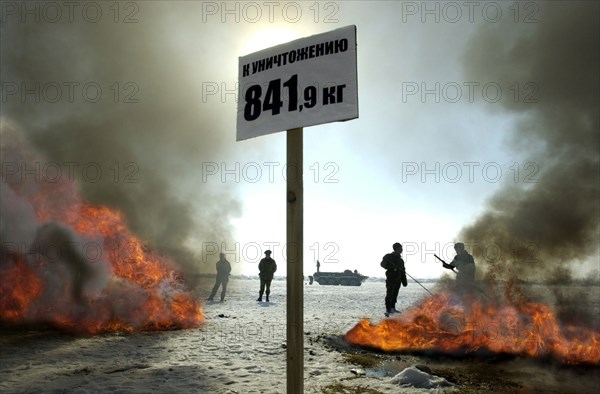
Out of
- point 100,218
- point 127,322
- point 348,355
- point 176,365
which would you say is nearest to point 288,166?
point 176,365

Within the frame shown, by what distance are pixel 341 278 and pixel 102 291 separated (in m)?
24.9

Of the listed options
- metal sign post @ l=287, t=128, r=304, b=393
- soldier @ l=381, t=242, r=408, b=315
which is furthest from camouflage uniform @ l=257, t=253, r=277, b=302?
metal sign post @ l=287, t=128, r=304, b=393

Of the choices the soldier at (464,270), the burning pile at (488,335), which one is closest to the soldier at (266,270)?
the soldier at (464,270)

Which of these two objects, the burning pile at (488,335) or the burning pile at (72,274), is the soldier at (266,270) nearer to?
the burning pile at (72,274)

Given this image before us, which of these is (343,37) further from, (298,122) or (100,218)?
(100,218)

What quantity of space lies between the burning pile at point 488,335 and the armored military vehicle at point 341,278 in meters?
23.5

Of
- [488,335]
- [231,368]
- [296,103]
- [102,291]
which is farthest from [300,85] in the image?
[102,291]

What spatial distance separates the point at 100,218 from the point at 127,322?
3698 millimetres

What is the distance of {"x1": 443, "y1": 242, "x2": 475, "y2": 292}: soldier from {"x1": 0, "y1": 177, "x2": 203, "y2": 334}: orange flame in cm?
646

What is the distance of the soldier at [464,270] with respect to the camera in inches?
416

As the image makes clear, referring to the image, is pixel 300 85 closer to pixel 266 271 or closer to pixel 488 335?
pixel 488 335

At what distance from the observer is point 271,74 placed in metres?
2.19

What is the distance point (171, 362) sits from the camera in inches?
226

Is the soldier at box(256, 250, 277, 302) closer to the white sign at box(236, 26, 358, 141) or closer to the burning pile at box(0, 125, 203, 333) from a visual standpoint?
the burning pile at box(0, 125, 203, 333)
